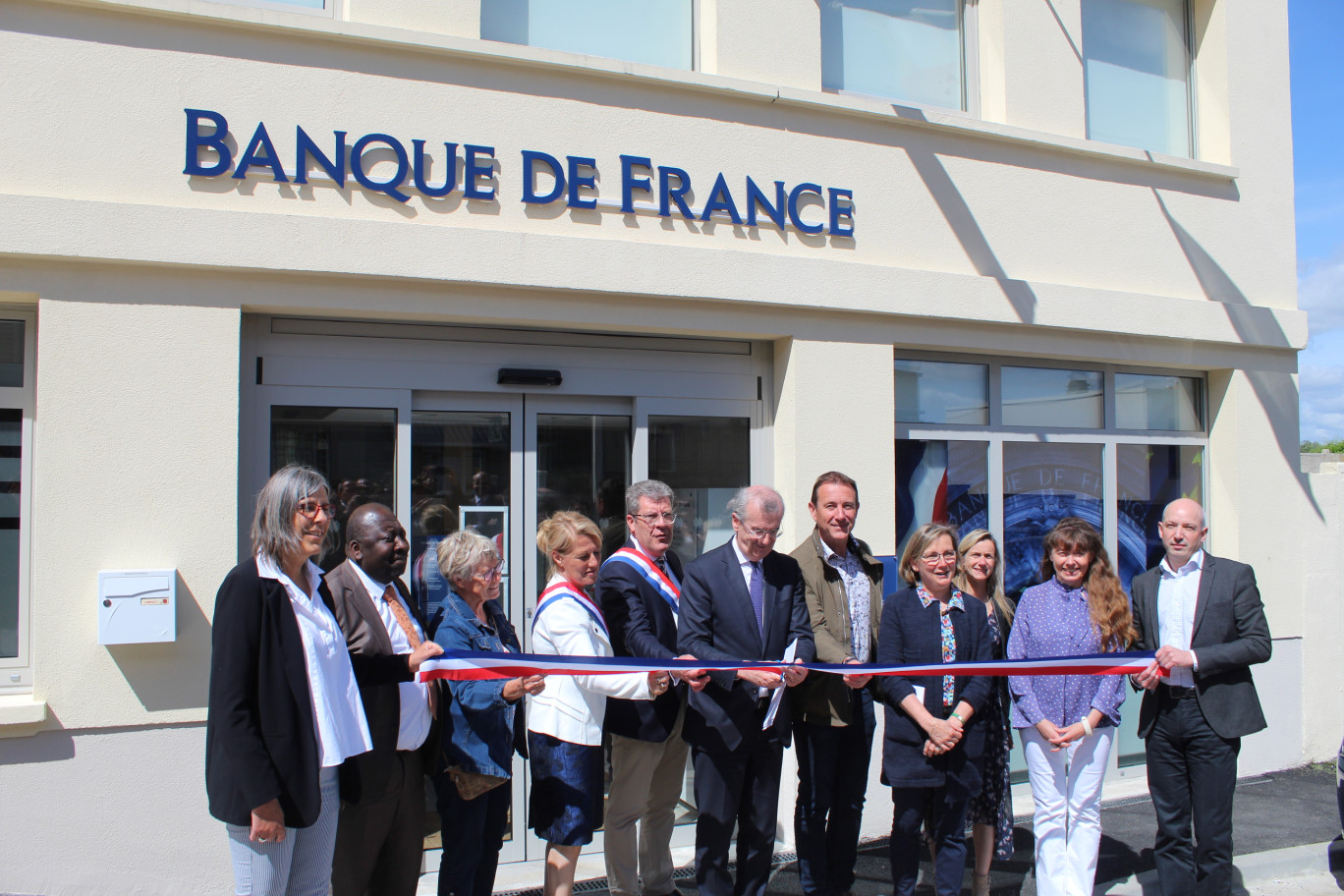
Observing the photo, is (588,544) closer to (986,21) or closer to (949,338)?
(949,338)

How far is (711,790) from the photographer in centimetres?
388

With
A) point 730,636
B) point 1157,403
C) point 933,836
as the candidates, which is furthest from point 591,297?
point 1157,403

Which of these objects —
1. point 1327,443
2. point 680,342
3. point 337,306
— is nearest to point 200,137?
point 337,306

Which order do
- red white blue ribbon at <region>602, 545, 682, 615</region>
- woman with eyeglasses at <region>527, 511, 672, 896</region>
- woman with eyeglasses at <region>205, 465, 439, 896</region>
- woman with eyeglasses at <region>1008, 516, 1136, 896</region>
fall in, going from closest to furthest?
woman with eyeglasses at <region>205, 465, 439, 896</region> < woman with eyeglasses at <region>527, 511, 672, 896</region> < red white blue ribbon at <region>602, 545, 682, 615</region> < woman with eyeglasses at <region>1008, 516, 1136, 896</region>

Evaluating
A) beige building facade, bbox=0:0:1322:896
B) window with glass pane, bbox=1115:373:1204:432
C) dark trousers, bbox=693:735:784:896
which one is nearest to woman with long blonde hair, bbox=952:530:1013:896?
dark trousers, bbox=693:735:784:896

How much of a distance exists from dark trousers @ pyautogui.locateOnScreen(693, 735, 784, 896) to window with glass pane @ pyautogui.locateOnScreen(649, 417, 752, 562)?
5.66ft

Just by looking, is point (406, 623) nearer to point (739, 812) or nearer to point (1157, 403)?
point (739, 812)

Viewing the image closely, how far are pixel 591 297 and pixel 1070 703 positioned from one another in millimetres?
3006

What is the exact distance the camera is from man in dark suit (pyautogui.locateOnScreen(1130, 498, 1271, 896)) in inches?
165

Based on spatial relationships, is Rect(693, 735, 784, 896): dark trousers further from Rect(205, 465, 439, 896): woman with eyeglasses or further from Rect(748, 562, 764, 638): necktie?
Rect(205, 465, 439, 896): woman with eyeglasses

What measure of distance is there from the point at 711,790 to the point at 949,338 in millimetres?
3302

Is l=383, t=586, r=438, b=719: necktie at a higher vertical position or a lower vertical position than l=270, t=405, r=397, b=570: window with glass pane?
lower

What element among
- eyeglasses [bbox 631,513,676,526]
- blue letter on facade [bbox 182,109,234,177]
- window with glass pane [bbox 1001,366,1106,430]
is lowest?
eyeglasses [bbox 631,513,676,526]

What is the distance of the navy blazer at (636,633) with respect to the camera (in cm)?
392
